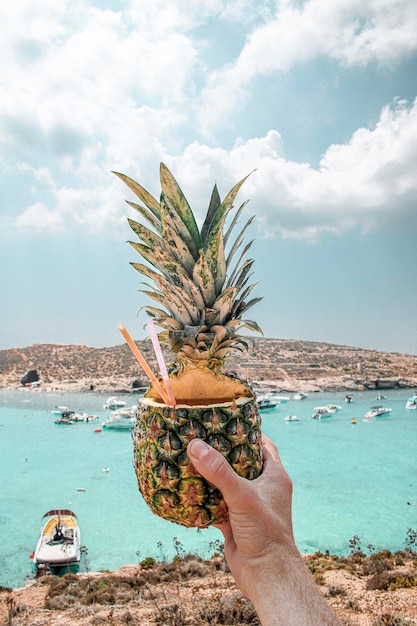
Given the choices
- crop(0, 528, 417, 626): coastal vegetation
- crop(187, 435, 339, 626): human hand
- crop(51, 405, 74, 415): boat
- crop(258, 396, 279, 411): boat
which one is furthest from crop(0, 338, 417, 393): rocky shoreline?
crop(187, 435, 339, 626): human hand

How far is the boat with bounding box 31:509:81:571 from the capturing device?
1644 cm

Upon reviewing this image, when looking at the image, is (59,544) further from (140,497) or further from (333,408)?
(333,408)

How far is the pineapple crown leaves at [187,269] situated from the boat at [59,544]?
16601mm

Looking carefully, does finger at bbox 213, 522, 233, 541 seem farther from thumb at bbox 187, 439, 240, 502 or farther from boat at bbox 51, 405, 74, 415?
boat at bbox 51, 405, 74, 415

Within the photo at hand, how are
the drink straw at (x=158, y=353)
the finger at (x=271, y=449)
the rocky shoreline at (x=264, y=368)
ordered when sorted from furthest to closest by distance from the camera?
the rocky shoreline at (x=264, y=368) < the finger at (x=271, y=449) < the drink straw at (x=158, y=353)

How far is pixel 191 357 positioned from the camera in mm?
2684

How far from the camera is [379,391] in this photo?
62.4 meters

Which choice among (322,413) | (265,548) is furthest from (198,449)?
(322,413)

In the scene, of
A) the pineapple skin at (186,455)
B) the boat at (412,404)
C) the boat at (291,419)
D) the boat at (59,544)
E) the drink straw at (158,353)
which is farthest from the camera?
Result: the boat at (412,404)

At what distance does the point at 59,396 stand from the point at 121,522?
40016 millimetres

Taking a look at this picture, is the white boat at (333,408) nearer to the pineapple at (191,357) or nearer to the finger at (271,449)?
the finger at (271,449)

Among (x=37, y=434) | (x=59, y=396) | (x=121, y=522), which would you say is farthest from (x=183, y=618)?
(x=59, y=396)

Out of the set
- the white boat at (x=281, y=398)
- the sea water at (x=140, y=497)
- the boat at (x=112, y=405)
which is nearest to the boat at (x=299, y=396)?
the sea water at (x=140, y=497)

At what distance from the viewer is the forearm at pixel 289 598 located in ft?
7.45
